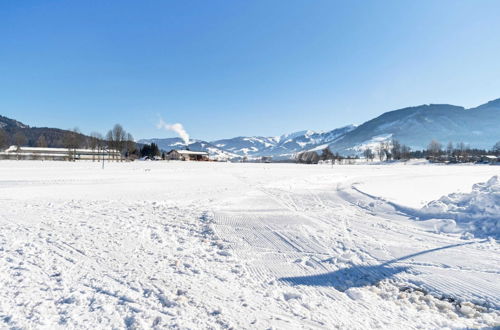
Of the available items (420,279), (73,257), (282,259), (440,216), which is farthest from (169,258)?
(440,216)

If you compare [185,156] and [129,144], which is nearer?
[129,144]

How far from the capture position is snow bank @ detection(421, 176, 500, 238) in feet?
29.3

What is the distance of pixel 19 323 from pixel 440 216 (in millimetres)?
13060

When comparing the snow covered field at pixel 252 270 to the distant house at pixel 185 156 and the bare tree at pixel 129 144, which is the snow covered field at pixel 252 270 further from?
the distant house at pixel 185 156

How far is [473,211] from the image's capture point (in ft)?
34.1

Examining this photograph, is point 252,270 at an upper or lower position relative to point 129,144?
lower

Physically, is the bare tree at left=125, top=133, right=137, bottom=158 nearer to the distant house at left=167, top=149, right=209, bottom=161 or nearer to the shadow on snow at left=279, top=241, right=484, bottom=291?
the distant house at left=167, top=149, right=209, bottom=161

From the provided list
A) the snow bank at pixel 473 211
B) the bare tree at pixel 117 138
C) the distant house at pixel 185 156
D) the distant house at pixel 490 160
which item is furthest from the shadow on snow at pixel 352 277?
the distant house at pixel 185 156

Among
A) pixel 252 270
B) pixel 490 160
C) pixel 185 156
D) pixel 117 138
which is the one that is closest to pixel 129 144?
pixel 117 138

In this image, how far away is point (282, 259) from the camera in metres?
6.62

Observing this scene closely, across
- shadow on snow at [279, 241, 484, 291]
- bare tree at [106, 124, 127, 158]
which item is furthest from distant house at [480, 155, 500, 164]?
bare tree at [106, 124, 127, 158]

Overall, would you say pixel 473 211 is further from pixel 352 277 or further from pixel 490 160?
pixel 490 160

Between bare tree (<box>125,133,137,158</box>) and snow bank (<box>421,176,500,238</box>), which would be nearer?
snow bank (<box>421,176,500,238</box>)

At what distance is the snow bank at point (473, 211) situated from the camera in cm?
892
